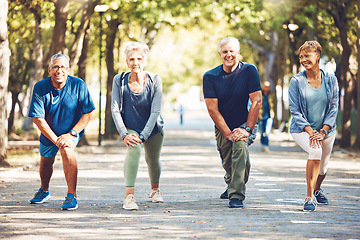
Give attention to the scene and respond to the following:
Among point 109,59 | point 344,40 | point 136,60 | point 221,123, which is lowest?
point 221,123

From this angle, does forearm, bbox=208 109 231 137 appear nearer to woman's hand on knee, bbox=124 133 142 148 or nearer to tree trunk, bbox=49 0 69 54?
woman's hand on knee, bbox=124 133 142 148

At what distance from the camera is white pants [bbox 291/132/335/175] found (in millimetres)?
8586

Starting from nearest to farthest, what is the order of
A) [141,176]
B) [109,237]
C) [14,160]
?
1. [109,237]
2. [141,176]
3. [14,160]

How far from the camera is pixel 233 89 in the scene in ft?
29.1

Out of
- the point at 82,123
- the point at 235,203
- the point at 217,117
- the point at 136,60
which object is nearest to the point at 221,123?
the point at 217,117

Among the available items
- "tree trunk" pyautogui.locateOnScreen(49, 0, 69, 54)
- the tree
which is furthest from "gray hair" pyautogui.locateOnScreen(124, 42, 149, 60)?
the tree

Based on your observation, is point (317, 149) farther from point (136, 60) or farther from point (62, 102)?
point (62, 102)

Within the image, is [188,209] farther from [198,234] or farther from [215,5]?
[215,5]

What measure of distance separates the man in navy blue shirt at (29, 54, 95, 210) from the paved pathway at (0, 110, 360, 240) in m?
0.63

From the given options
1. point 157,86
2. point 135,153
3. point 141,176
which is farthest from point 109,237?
point 141,176

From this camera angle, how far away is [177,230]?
713 centimetres

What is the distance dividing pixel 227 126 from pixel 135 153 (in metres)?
1.19

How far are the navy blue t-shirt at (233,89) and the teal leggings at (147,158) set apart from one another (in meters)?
0.82

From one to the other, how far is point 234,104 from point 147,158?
4.15ft
